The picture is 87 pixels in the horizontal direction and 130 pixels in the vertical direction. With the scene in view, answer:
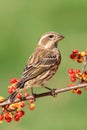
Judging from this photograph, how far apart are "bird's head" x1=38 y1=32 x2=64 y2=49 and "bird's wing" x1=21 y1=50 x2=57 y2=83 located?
0.50ft

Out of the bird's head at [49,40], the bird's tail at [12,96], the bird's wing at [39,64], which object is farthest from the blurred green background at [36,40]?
the bird's tail at [12,96]

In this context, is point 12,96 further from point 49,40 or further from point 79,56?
point 49,40

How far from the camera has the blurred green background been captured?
1358 cm

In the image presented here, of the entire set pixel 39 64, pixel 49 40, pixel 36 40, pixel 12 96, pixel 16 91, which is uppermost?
pixel 36 40

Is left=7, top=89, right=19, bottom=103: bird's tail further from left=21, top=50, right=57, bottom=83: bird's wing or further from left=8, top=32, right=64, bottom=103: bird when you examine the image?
left=21, top=50, right=57, bottom=83: bird's wing

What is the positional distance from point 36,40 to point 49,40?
6874 millimetres

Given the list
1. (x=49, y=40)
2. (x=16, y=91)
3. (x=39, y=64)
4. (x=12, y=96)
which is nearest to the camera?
(x=12, y=96)

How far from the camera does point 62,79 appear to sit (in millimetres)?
14992

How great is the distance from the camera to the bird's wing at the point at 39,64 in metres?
9.19

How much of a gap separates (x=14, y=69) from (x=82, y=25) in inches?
138

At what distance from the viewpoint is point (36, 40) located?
55.4 feet

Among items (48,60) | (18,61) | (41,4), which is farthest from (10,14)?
(48,60)

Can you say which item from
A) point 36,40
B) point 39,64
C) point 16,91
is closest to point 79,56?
point 16,91

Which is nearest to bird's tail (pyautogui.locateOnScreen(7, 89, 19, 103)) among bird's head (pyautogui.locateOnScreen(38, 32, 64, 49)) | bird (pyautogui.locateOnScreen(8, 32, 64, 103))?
bird (pyautogui.locateOnScreen(8, 32, 64, 103))
